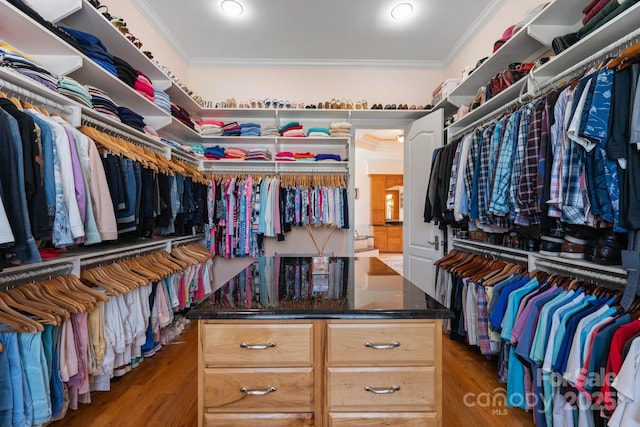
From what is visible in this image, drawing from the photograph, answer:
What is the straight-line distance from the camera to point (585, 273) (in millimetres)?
1534

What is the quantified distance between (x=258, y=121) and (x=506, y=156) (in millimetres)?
2913

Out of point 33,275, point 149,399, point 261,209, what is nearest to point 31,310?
point 33,275

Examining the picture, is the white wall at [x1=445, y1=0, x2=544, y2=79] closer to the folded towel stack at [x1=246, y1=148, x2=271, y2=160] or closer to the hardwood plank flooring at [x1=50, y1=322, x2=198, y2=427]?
the folded towel stack at [x1=246, y1=148, x2=271, y2=160]

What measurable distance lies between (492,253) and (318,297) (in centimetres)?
179

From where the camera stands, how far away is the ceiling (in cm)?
277

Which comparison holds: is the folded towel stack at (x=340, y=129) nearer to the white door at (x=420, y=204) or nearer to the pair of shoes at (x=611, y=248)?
the white door at (x=420, y=204)

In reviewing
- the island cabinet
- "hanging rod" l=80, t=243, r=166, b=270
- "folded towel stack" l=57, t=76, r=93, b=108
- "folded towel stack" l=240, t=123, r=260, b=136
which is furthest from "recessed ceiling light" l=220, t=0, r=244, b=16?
the island cabinet

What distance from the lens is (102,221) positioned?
1.66 metres

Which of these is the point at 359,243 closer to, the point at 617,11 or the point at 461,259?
the point at 461,259

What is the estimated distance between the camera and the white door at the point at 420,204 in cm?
308

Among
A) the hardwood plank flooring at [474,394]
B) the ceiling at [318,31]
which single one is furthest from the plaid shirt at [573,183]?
the ceiling at [318,31]

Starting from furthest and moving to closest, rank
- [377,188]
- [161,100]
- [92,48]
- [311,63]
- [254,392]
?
[377,188]
[311,63]
[161,100]
[92,48]
[254,392]

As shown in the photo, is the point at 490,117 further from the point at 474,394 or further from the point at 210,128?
the point at 210,128

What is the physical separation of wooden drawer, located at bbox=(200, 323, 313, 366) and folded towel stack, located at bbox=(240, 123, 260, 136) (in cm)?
294
